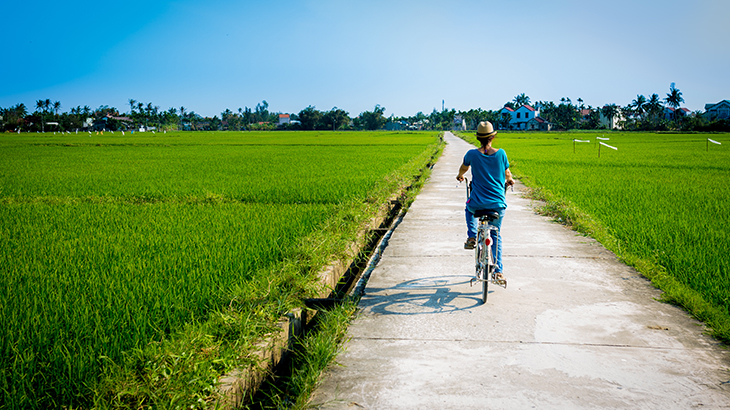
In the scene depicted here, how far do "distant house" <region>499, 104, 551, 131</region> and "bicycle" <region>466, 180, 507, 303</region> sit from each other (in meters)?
94.1

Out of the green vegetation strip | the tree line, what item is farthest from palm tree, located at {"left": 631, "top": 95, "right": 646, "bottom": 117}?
the green vegetation strip

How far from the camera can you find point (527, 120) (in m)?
93.1

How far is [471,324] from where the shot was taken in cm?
312

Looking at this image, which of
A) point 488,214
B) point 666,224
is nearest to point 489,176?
point 488,214

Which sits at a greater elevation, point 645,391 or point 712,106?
point 712,106

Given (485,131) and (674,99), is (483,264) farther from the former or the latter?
(674,99)

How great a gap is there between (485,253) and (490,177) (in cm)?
61

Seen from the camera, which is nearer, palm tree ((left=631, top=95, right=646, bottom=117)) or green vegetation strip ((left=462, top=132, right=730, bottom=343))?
green vegetation strip ((left=462, top=132, right=730, bottom=343))

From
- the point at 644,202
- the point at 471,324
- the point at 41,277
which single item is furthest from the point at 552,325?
the point at 644,202

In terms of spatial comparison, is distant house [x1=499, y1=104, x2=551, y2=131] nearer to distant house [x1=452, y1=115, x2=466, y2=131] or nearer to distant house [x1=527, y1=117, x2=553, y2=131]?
distant house [x1=527, y1=117, x2=553, y2=131]

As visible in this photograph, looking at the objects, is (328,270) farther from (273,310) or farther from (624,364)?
Answer: (624,364)

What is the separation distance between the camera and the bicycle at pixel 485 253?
345 centimetres

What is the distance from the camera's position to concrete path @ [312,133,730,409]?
7.38 ft

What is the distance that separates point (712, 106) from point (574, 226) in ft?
351
